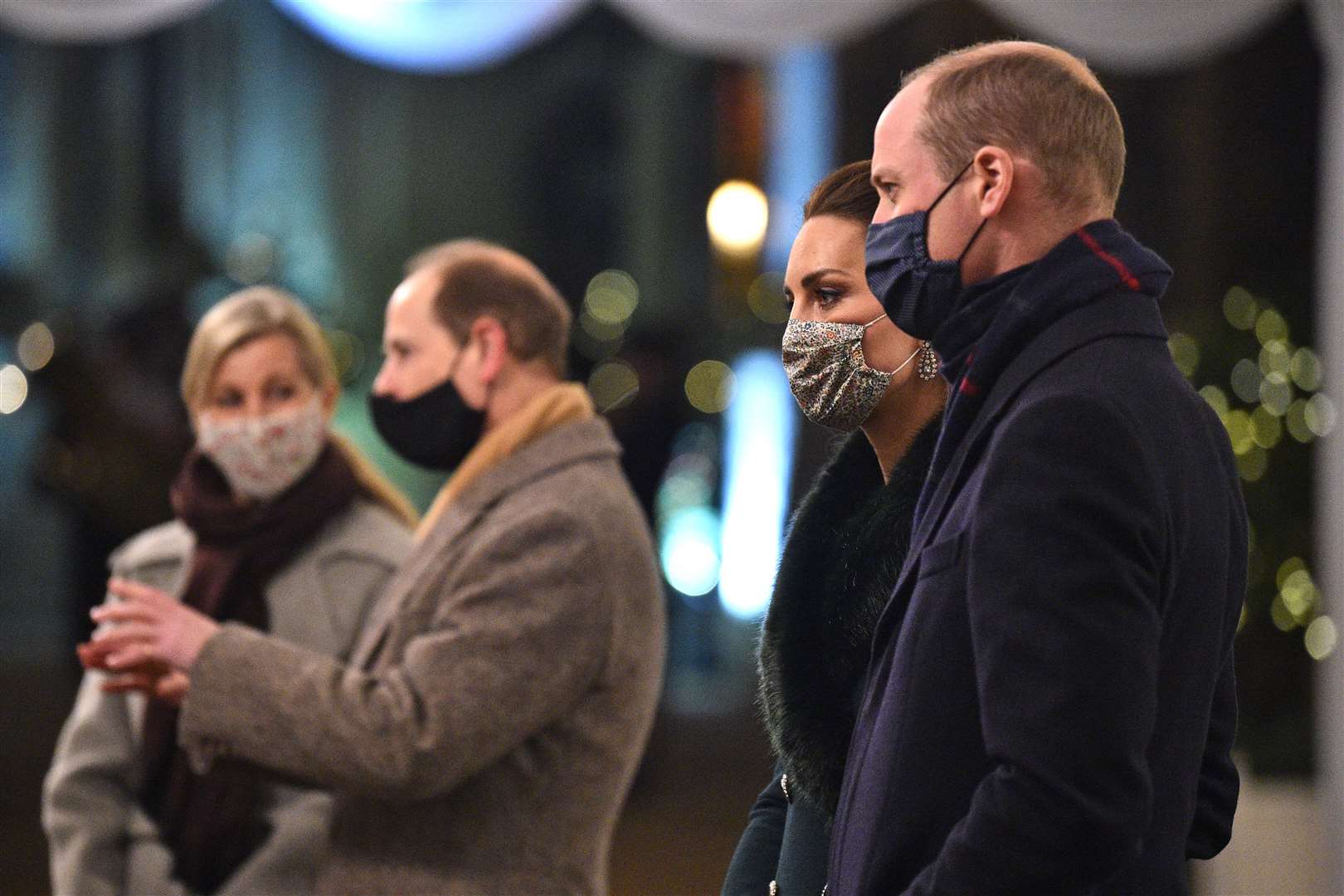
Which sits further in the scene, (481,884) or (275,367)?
(275,367)

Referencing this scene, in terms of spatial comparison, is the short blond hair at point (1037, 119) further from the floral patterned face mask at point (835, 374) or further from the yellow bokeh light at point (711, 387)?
the yellow bokeh light at point (711, 387)

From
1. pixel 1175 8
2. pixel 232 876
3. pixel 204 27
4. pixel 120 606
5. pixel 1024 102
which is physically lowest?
pixel 232 876

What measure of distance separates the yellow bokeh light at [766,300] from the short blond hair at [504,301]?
16.2ft

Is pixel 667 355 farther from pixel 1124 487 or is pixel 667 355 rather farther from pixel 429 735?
pixel 1124 487

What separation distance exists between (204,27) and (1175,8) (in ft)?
17.9

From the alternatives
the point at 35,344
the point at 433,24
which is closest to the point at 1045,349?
the point at 433,24

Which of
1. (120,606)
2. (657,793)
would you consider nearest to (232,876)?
(120,606)

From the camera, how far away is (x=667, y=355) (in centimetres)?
666

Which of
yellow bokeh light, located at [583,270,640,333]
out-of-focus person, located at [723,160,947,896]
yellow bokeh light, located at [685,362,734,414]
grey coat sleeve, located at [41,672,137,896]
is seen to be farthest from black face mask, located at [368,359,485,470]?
yellow bokeh light, located at [685,362,734,414]

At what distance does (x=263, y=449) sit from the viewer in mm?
2764

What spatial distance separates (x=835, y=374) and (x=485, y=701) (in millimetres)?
774

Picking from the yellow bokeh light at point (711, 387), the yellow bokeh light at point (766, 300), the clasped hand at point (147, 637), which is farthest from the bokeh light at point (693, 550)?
the clasped hand at point (147, 637)

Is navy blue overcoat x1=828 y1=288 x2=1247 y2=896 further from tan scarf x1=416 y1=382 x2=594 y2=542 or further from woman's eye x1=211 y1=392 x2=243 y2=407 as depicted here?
woman's eye x1=211 y1=392 x2=243 y2=407

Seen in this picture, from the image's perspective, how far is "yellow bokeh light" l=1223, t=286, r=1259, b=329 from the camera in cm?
443
